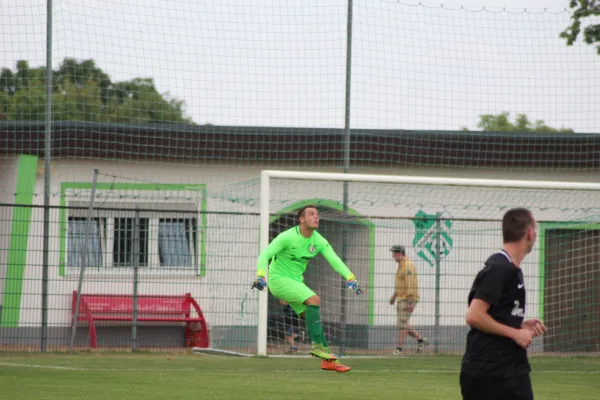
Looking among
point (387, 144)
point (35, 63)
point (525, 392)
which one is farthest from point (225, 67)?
point (525, 392)

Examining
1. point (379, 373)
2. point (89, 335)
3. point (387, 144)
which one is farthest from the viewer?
point (387, 144)

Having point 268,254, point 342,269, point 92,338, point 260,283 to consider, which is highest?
point 268,254

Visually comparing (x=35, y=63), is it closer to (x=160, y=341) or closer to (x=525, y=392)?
(x=160, y=341)

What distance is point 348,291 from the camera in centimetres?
1650

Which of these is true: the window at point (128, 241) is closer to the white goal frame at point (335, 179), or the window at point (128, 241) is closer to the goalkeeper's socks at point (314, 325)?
the white goal frame at point (335, 179)

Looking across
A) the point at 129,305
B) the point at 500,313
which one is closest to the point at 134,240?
the point at 129,305

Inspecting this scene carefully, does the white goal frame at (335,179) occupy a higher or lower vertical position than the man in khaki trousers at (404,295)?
higher

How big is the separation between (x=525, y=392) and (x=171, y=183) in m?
13.9

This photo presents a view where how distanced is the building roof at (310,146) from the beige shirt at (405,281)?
2.15 m

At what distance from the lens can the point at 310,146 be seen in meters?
18.1

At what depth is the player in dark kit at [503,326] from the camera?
5039 mm

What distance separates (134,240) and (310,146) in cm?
388

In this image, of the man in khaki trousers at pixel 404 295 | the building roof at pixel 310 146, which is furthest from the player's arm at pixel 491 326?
the building roof at pixel 310 146

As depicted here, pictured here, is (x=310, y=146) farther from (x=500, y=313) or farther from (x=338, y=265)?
(x=500, y=313)
